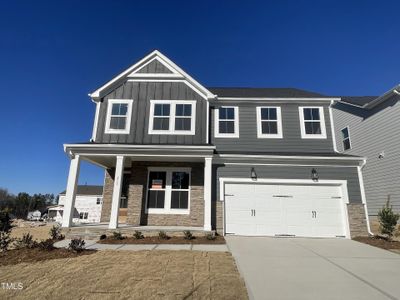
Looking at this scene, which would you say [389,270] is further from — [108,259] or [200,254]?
[108,259]

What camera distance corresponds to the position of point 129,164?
13.4 m

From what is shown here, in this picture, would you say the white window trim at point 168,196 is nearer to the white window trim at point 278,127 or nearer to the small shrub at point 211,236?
the small shrub at point 211,236

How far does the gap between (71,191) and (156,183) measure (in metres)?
3.85

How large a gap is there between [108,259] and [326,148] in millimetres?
11221

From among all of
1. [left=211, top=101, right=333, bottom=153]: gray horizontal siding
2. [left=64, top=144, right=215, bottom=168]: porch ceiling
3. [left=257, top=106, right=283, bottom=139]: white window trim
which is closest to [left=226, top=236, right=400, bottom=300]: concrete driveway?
[left=64, top=144, right=215, bottom=168]: porch ceiling

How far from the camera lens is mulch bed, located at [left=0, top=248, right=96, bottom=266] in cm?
654

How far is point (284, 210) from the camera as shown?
36.2ft

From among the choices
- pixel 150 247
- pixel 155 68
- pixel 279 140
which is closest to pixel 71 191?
pixel 150 247

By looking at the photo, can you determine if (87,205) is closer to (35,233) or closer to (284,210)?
(35,233)

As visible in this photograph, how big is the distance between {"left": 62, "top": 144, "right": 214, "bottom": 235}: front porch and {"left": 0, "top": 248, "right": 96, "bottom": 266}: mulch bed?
9.63 feet

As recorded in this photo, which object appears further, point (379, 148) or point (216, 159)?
point (379, 148)

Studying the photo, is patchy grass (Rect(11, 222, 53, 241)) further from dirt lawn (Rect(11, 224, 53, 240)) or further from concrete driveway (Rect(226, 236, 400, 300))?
concrete driveway (Rect(226, 236, 400, 300))

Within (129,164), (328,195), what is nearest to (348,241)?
(328,195)

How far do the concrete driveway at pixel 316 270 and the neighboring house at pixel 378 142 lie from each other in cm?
530
